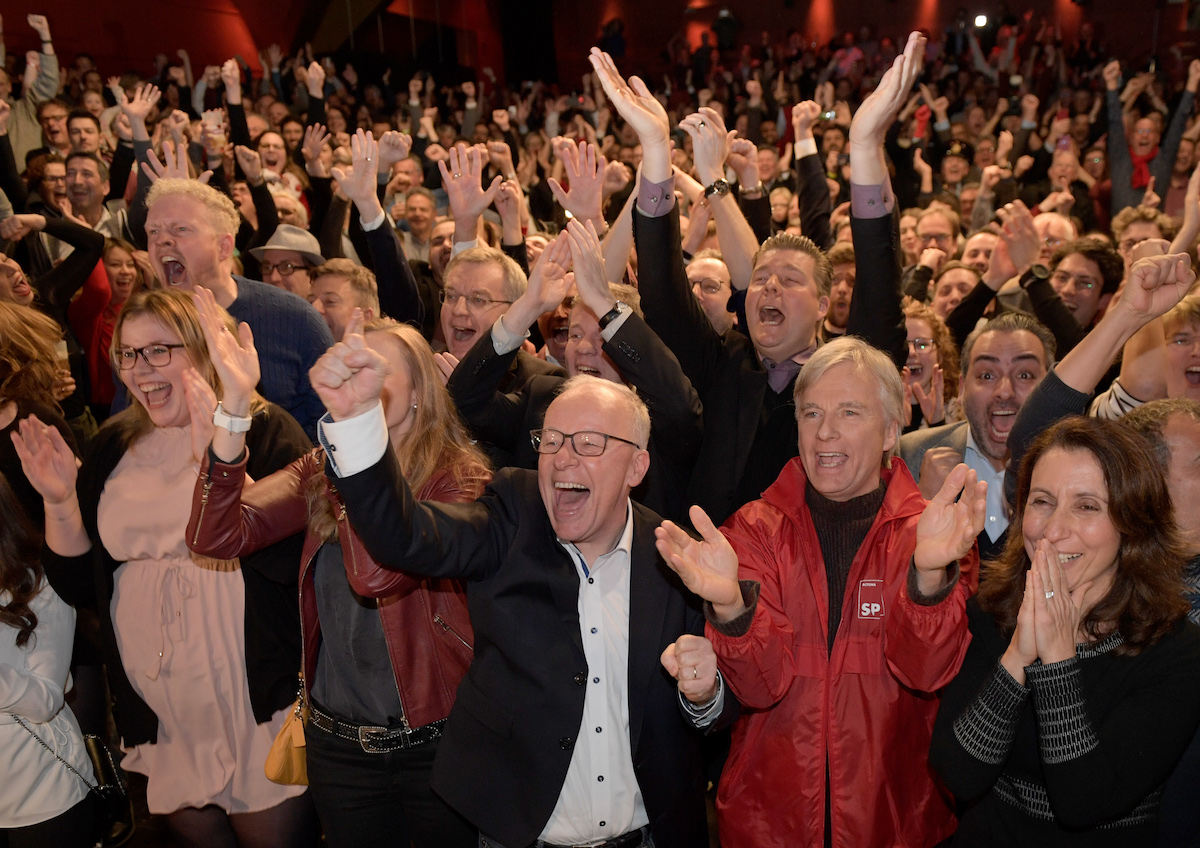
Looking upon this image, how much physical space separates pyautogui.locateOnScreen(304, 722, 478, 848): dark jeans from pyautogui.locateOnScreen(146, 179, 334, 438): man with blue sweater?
137cm

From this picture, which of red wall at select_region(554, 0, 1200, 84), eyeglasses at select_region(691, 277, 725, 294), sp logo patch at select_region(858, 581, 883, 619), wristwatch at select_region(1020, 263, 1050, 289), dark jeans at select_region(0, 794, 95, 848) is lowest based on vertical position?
dark jeans at select_region(0, 794, 95, 848)

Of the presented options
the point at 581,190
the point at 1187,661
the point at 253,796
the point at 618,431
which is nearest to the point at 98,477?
the point at 253,796

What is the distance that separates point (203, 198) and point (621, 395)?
196cm

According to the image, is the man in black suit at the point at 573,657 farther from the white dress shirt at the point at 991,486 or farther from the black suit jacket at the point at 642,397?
the white dress shirt at the point at 991,486

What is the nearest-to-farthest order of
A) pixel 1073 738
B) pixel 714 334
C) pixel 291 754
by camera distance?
1. pixel 1073 738
2. pixel 291 754
3. pixel 714 334

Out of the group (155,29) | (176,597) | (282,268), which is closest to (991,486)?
(176,597)

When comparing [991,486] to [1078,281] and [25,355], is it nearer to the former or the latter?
[1078,281]

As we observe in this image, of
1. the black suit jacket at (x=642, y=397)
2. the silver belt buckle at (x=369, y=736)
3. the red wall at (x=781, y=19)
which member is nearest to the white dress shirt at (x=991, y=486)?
the black suit jacket at (x=642, y=397)

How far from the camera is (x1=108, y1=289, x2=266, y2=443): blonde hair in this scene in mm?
2398

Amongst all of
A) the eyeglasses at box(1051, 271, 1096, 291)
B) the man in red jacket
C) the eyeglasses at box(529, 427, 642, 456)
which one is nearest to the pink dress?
the eyeglasses at box(529, 427, 642, 456)

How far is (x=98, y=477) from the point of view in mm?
2436

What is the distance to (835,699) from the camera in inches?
73.5

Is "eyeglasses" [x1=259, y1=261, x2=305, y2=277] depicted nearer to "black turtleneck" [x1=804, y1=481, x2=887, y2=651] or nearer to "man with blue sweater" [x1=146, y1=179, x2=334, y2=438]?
"man with blue sweater" [x1=146, y1=179, x2=334, y2=438]

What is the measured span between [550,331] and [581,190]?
67 centimetres
